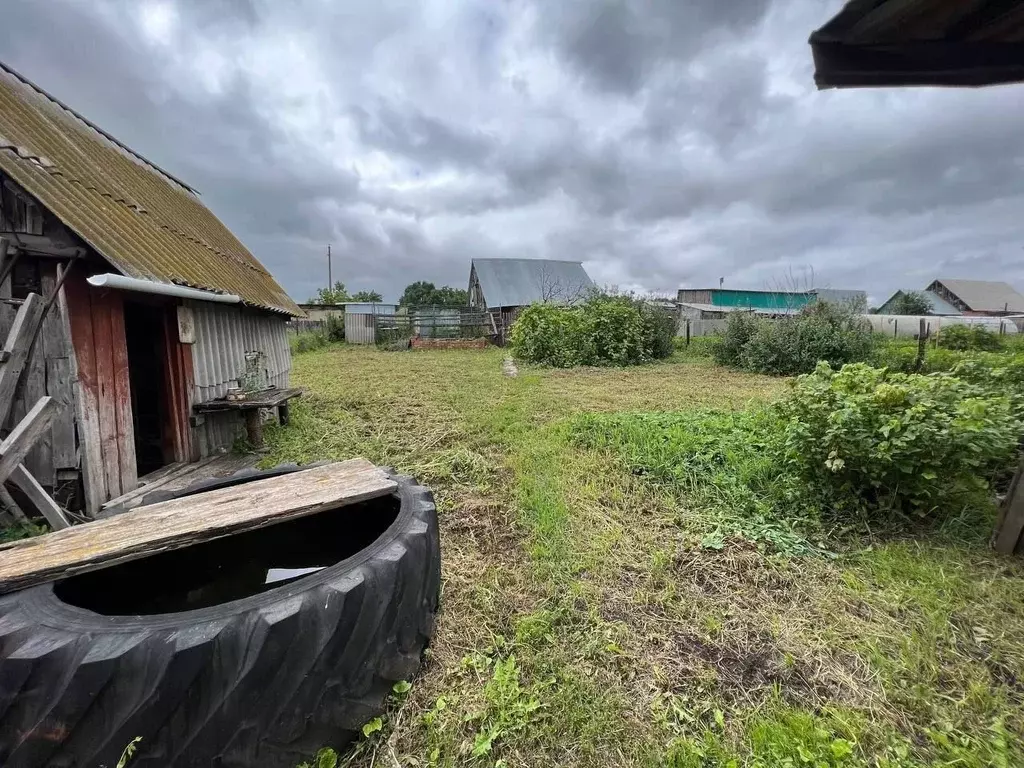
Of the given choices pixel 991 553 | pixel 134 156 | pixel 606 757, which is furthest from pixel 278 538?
pixel 134 156

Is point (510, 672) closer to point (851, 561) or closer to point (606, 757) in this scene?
point (606, 757)

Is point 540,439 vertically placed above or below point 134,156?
below

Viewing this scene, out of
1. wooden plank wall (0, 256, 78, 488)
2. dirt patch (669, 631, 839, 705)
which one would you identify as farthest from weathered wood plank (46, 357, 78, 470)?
dirt patch (669, 631, 839, 705)

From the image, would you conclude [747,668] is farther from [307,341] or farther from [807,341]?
[307,341]

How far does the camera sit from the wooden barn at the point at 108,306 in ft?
10.5

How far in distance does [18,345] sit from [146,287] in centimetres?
81

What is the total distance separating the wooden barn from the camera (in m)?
3.19

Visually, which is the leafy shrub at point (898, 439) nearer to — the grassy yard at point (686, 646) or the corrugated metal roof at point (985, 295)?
the grassy yard at point (686, 646)

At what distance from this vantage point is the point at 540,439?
5117 mm

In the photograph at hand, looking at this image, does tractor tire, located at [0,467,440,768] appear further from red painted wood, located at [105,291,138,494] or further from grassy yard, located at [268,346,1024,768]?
red painted wood, located at [105,291,138,494]

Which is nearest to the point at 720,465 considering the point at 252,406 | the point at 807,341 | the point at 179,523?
the point at 179,523

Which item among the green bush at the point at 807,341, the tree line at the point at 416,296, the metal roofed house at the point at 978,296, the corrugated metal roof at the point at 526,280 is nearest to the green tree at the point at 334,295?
the tree line at the point at 416,296

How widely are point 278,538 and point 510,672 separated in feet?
4.45

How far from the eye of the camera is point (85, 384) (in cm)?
338
